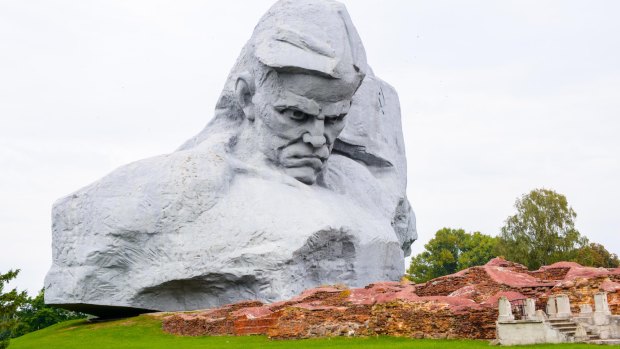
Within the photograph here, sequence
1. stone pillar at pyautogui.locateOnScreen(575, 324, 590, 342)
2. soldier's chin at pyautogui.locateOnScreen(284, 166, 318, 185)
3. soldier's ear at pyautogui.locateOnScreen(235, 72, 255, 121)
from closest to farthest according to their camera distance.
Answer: stone pillar at pyautogui.locateOnScreen(575, 324, 590, 342), soldier's chin at pyautogui.locateOnScreen(284, 166, 318, 185), soldier's ear at pyautogui.locateOnScreen(235, 72, 255, 121)

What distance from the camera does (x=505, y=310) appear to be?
33.0 feet

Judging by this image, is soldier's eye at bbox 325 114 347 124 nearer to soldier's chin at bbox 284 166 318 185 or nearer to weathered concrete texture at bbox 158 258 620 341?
soldier's chin at bbox 284 166 318 185

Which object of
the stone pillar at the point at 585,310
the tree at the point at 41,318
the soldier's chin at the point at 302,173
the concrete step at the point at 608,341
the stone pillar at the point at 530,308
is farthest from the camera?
the tree at the point at 41,318

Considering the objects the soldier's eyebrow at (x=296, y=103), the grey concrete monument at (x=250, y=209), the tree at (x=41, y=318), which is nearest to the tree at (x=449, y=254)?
the tree at (x=41, y=318)

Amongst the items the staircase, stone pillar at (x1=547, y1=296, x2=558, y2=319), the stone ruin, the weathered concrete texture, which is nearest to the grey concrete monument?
the weathered concrete texture

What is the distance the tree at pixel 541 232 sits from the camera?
103 ft

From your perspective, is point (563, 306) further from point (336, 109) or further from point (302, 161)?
point (302, 161)

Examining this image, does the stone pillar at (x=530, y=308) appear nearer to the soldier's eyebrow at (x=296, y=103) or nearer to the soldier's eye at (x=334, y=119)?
the soldier's eyebrow at (x=296, y=103)

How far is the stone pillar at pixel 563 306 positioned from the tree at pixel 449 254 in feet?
104

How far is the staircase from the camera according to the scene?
10.3 metres

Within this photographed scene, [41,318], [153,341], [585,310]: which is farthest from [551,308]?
[41,318]

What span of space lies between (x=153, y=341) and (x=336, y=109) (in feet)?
23.8

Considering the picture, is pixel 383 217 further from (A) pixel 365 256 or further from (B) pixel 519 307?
(B) pixel 519 307

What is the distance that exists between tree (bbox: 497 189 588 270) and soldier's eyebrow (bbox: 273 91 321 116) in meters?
17.2
